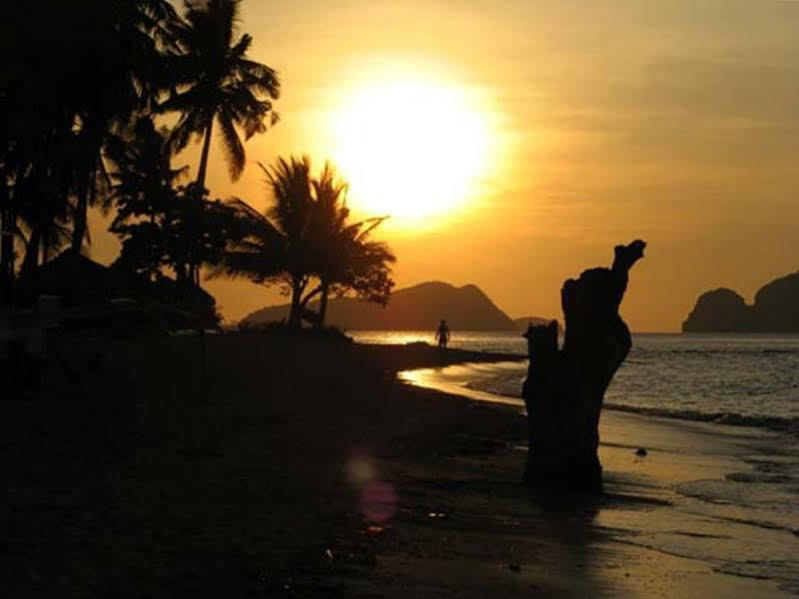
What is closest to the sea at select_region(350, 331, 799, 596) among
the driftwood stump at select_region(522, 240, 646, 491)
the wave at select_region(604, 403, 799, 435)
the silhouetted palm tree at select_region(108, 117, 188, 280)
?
the wave at select_region(604, 403, 799, 435)

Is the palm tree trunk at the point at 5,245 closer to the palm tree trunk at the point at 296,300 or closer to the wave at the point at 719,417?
the wave at the point at 719,417

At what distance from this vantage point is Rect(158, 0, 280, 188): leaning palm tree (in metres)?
45.1

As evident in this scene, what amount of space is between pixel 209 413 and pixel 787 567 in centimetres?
1053

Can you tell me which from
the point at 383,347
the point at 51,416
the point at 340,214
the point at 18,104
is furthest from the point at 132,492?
the point at 383,347

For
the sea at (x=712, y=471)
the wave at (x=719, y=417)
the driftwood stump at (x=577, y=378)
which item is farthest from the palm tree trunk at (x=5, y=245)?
the driftwood stump at (x=577, y=378)

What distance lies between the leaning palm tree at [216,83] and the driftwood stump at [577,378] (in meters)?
33.2

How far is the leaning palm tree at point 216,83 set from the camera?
4512cm

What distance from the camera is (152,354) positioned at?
1072 inches

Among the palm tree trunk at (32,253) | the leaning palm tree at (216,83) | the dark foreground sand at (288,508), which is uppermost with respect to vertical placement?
the leaning palm tree at (216,83)

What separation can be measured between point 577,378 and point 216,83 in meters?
35.3

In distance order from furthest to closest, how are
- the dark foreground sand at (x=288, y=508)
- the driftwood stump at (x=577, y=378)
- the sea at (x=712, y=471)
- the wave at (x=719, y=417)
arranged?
the wave at (x=719, y=417)
the driftwood stump at (x=577, y=378)
the sea at (x=712, y=471)
the dark foreground sand at (x=288, y=508)

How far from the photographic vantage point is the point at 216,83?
45.7 metres

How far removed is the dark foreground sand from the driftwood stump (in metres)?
0.52

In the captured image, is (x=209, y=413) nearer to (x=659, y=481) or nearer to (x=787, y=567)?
(x=659, y=481)
